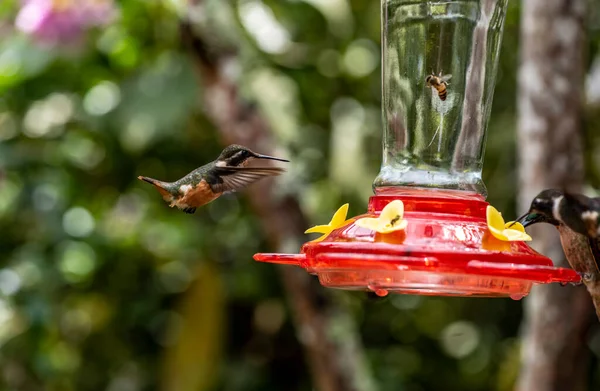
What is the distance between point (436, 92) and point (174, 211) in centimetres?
354

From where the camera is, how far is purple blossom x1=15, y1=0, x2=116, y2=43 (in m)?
4.61

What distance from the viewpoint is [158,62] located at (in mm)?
5129

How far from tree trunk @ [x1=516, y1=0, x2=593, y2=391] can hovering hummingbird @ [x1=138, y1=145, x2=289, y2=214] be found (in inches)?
76.2

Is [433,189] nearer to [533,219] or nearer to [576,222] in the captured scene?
[533,219]

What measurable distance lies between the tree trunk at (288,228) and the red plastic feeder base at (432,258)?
7.31 feet

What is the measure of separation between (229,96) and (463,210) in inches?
93.9

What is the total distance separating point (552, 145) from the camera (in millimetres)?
4203

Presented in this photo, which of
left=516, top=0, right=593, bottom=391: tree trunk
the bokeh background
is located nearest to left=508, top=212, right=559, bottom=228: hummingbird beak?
left=516, top=0, right=593, bottom=391: tree trunk

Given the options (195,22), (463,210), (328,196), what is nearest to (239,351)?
(328,196)

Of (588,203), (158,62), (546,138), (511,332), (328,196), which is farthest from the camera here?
(511,332)

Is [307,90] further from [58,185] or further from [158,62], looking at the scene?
[58,185]

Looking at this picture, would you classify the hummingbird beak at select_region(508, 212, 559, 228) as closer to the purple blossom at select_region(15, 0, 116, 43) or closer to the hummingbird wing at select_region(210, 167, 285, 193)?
the hummingbird wing at select_region(210, 167, 285, 193)

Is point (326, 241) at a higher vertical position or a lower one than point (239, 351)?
higher

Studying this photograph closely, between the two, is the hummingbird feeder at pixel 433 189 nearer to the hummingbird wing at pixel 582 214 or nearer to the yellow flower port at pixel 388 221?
the yellow flower port at pixel 388 221
